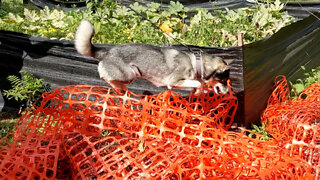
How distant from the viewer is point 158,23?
5.96 m

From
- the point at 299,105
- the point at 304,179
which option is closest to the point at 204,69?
the point at 299,105

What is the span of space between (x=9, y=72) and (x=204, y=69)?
314 cm

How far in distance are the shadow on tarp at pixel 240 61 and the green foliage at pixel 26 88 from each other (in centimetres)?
14

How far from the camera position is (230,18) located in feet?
18.2

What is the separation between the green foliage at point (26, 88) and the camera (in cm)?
497

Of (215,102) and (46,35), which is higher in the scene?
(46,35)

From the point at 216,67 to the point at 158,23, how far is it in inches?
86.5

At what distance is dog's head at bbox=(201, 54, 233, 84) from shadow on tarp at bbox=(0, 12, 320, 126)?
8cm

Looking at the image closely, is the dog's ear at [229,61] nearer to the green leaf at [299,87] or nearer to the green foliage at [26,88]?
the green leaf at [299,87]

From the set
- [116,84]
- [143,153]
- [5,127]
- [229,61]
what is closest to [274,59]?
[229,61]

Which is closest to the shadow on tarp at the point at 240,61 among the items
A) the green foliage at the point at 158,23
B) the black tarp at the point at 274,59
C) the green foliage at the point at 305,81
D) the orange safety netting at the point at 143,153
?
the black tarp at the point at 274,59

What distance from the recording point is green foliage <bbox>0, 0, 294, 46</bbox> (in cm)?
517

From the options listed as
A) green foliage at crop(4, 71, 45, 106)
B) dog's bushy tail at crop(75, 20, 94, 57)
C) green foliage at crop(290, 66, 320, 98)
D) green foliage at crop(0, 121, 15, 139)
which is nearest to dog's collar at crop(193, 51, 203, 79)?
dog's bushy tail at crop(75, 20, 94, 57)

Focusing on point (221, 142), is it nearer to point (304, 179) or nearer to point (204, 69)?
point (304, 179)
